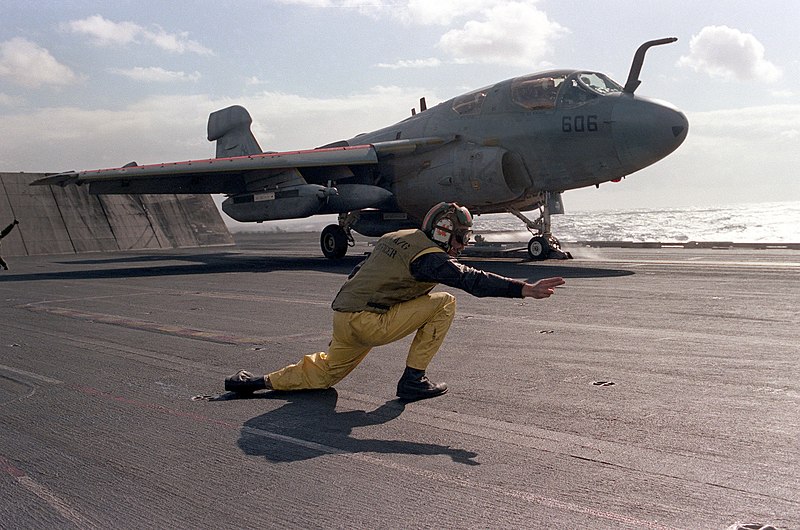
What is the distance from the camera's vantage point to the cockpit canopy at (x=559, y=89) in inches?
722

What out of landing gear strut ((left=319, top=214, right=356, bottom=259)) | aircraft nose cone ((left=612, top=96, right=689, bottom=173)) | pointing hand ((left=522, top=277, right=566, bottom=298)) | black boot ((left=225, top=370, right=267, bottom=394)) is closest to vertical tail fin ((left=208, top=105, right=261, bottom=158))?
landing gear strut ((left=319, top=214, right=356, bottom=259))

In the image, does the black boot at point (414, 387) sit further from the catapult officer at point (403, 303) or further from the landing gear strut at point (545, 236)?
the landing gear strut at point (545, 236)

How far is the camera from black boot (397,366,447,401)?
6.27 m

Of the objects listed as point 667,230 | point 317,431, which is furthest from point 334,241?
point 667,230

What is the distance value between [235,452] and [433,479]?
139 centimetres

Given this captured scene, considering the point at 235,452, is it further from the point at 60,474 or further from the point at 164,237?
the point at 164,237

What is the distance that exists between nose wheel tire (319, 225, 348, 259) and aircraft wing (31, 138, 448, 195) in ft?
5.66

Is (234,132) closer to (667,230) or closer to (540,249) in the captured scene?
(540,249)

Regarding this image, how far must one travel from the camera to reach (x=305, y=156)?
22.0 m

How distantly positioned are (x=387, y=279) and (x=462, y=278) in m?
0.66

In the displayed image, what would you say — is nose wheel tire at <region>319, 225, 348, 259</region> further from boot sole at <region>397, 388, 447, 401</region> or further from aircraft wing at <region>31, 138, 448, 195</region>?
Answer: boot sole at <region>397, 388, 447, 401</region>

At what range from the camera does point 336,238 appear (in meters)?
23.7

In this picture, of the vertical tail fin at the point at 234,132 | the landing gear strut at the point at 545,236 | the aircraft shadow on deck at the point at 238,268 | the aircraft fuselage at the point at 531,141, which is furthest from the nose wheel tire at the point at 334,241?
the vertical tail fin at the point at 234,132

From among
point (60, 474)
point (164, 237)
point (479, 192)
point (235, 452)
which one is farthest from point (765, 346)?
point (164, 237)
